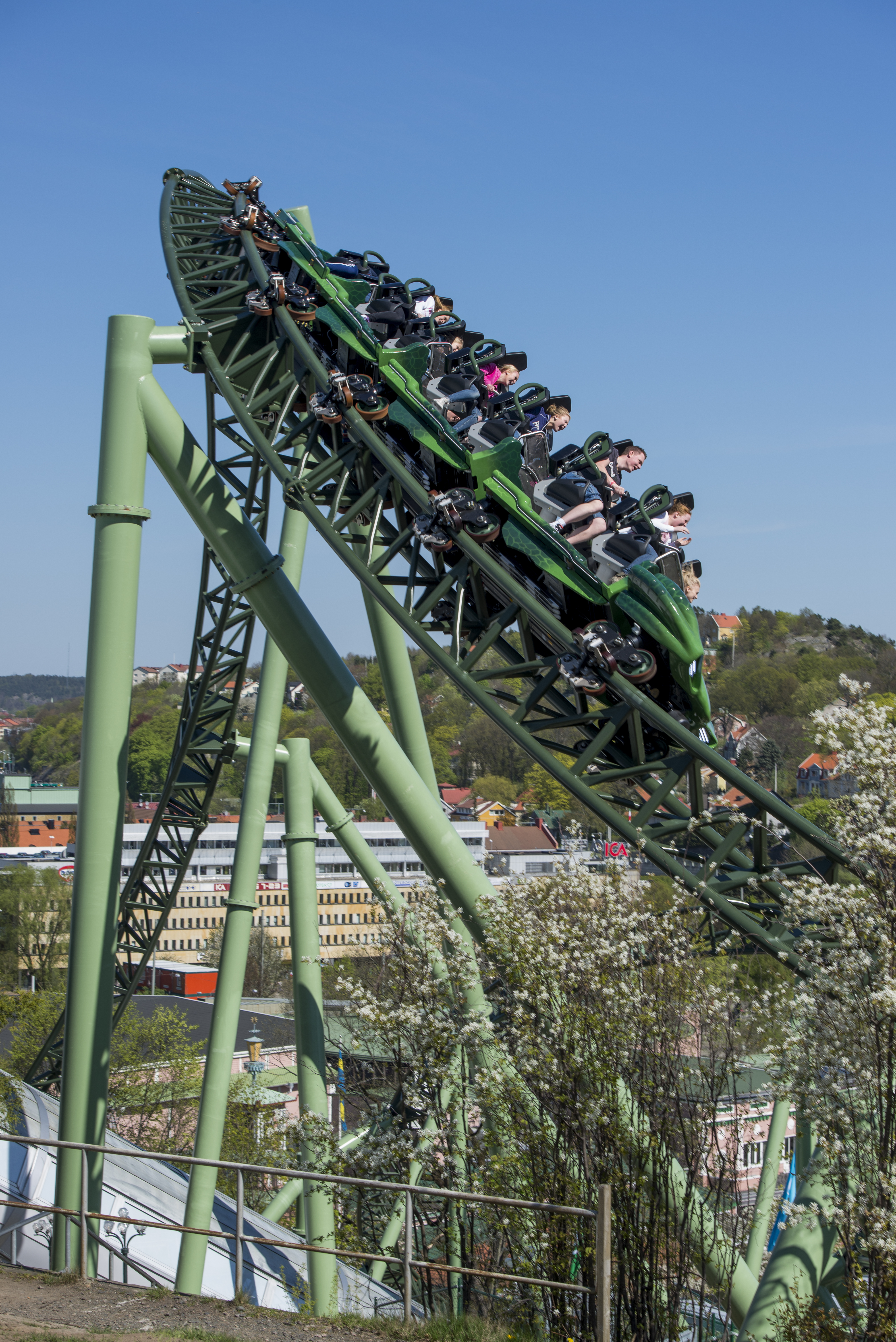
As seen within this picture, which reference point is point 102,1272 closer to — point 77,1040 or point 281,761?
point 77,1040

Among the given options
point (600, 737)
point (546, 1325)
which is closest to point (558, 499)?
point (600, 737)

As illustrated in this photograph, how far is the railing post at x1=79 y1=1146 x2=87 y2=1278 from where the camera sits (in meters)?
8.65

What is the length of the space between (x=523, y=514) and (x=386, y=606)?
4.28ft

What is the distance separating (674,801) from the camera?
408 inches

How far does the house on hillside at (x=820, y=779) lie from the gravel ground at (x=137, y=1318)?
467cm

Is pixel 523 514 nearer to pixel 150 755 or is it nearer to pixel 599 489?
pixel 599 489

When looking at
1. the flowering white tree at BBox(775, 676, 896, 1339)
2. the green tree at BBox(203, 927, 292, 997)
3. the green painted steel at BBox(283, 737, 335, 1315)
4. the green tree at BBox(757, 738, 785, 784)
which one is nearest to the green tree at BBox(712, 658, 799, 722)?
the green tree at BBox(757, 738, 785, 784)

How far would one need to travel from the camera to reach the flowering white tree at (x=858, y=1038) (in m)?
7.97

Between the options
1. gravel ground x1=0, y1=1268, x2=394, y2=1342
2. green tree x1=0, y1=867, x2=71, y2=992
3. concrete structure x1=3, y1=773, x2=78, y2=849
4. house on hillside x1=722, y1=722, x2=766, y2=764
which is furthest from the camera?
concrete structure x1=3, y1=773, x2=78, y2=849

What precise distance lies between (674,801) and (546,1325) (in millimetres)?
3928

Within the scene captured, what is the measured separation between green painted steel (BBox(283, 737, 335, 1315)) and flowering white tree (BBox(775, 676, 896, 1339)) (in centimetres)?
566

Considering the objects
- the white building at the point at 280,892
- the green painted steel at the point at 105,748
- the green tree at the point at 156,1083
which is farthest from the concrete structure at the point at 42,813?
the green painted steel at the point at 105,748

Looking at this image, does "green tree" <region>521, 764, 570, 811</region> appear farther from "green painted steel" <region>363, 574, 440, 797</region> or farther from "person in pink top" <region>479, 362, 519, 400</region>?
"person in pink top" <region>479, 362, 519, 400</region>

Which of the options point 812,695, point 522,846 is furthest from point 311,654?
point 812,695
